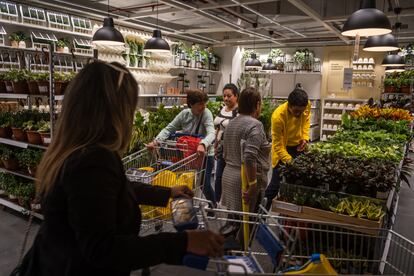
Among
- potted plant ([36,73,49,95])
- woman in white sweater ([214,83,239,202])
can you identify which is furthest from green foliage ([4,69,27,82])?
woman in white sweater ([214,83,239,202])

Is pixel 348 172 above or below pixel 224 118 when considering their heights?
below

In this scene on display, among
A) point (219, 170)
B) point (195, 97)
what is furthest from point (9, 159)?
point (219, 170)

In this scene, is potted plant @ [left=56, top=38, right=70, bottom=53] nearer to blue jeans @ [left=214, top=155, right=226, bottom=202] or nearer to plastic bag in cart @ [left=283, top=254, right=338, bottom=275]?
blue jeans @ [left=214, top=155, right=226, bottom=202]

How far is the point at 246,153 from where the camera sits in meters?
2.96

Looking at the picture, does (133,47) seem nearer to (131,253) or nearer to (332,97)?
(332,97)

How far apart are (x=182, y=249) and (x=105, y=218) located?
0.89 ft

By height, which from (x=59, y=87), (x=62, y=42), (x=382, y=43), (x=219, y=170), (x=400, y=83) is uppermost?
(x=62, y=42)

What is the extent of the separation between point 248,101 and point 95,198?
7.46 feet

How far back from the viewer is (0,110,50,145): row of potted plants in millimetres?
4020

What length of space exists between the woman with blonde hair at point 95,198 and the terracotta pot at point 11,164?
3.57 meters

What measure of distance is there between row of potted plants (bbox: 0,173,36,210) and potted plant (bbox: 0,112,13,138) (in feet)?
1.97

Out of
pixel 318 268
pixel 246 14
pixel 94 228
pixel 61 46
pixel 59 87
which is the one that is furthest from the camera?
pixel 246 14

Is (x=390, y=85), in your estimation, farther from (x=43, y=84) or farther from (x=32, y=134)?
(x=32, y=134)

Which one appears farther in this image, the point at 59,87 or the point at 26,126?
the point at 26,126
